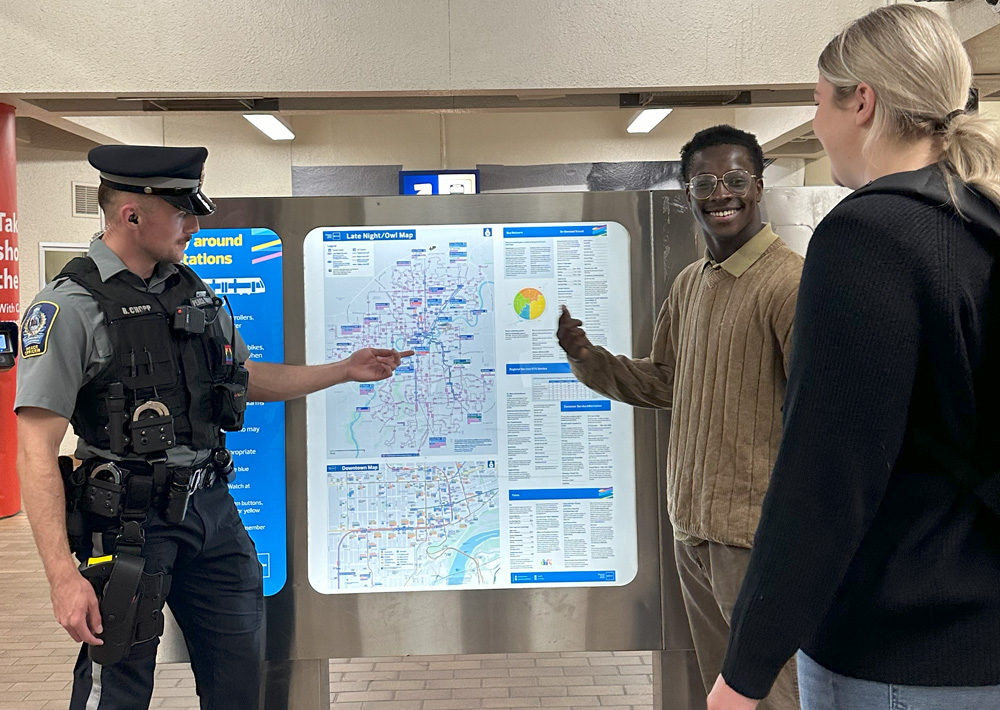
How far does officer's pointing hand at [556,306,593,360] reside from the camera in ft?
8.20

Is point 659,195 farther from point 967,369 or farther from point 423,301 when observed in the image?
point 967,369

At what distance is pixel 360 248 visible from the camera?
9.62 feet

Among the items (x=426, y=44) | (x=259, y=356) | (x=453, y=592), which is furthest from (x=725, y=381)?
(x=426, y=44)

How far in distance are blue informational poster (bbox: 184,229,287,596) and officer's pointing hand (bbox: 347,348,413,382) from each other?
0.32 metres

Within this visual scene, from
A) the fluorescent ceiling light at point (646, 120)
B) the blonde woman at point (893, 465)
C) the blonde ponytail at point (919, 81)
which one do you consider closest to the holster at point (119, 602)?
the blonde woman at point (893, 465)

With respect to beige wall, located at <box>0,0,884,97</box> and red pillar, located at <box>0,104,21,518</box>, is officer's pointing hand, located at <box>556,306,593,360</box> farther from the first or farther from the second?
red pillar, located at <box>0,104,21,518</box>

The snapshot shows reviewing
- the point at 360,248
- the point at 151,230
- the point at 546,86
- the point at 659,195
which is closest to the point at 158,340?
the point at 151,230

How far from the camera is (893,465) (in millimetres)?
964

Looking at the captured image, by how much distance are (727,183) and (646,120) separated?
711cm

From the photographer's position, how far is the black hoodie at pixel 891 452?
3.12 ft

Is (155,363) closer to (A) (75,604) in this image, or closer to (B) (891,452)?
(A) (75,604)

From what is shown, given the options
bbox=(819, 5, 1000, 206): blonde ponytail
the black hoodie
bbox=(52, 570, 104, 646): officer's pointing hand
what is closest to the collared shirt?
bbox=(819, 5, 1000, 206): blonde ponytail

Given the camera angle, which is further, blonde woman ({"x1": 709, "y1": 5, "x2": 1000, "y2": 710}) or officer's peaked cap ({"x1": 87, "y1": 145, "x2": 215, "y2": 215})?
officer's peaked cap ({"x1": 87, "y1": 145, "x2": 215, "y2": 215})

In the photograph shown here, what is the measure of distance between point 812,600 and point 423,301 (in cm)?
212
